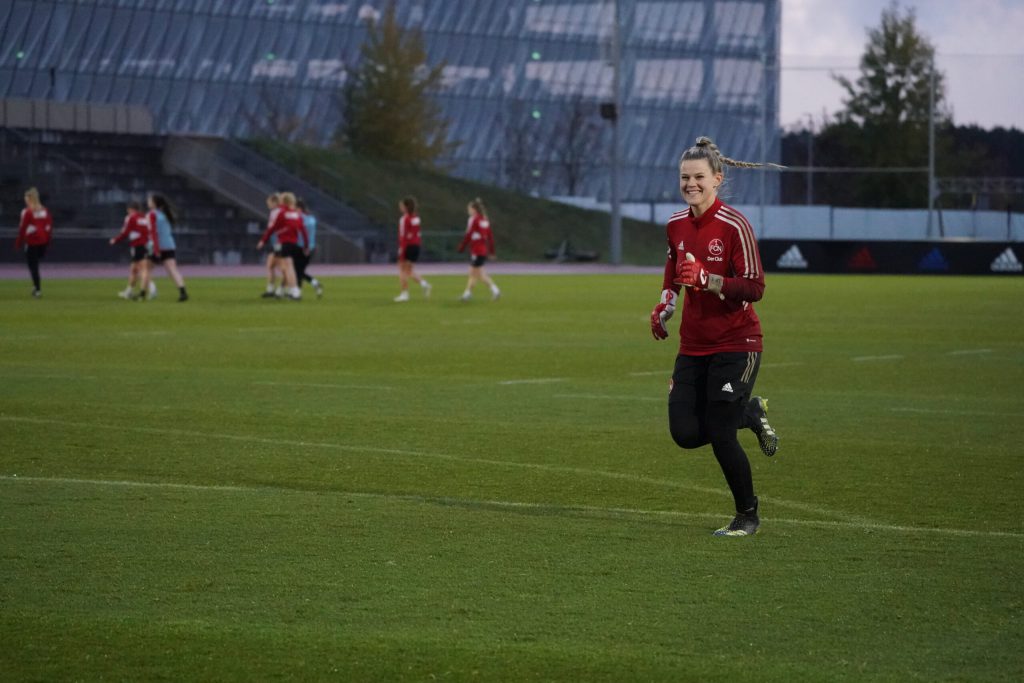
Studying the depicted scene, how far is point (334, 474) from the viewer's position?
390 inches

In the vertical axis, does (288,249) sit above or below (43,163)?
below

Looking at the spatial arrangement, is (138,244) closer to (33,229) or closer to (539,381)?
(33,229)

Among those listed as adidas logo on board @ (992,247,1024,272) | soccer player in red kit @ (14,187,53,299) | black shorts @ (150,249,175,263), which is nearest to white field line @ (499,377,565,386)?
black shorts @ (150,249,175,263)

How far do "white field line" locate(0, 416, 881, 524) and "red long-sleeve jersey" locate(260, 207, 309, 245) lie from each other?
19.2m

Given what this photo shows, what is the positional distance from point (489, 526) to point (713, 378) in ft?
4.17

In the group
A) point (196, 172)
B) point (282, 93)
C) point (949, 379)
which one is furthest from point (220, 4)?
point (949, 379)

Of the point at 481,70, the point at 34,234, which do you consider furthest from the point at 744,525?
the point at 481,70

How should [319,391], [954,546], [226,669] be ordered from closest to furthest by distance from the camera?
[226,669]
[954,546]
[319,391]

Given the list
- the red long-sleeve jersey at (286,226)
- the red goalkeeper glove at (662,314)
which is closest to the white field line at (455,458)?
the red goalkeeper glove at (662,314)

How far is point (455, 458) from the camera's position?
1067 centimetres

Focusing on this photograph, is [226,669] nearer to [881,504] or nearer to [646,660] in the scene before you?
[646,660]

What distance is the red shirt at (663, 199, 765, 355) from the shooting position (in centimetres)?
793

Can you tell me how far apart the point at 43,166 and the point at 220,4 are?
101 feet

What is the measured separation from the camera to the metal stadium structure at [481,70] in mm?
80500
